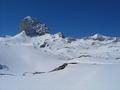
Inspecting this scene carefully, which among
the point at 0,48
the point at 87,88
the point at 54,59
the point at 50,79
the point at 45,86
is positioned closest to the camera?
the point at 87,88

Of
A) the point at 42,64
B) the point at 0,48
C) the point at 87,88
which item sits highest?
the point at 0,48

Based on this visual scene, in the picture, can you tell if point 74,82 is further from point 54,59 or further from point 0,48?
point 0,48

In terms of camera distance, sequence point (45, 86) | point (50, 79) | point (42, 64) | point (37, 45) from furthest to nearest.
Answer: point (37, 45) < point (42, 64) < point (50, 79) < point (45, 86)

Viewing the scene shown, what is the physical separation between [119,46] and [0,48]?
218 ft

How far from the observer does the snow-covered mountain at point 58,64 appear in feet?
62.4

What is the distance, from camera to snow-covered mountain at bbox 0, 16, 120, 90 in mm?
19030

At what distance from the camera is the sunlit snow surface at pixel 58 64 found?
1897 cm

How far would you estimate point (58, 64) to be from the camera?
124 meters

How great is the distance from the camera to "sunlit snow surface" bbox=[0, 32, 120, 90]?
62.2ft

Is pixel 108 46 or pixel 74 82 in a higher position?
pixel 108 46

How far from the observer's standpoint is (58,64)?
124 m

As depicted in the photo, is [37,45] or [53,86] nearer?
[53,86]

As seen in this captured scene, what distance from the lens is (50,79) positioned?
22.4 metres

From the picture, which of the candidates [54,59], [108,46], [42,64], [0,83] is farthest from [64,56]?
[0,83]
